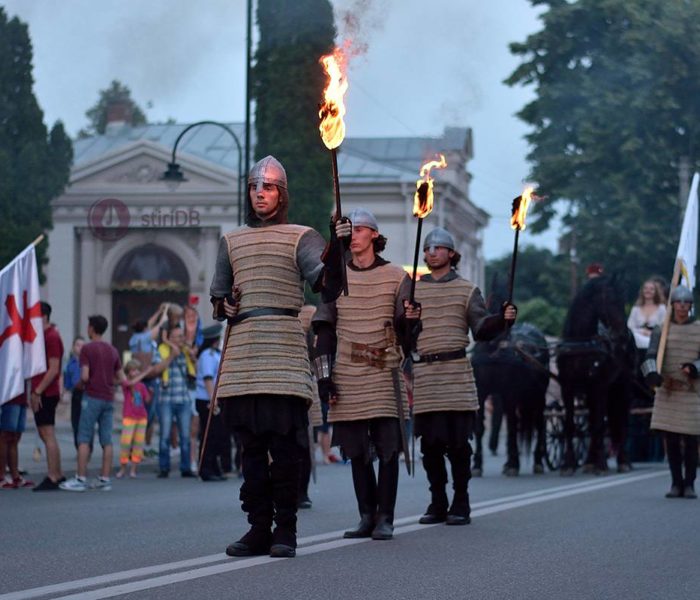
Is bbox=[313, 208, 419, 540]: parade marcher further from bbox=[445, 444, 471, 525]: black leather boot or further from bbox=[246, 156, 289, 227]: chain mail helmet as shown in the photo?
bbox=[246, 156, 289, 227]: chain mail helmet

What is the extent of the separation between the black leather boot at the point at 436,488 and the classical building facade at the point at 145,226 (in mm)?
43028

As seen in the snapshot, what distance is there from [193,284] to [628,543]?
45558 mm

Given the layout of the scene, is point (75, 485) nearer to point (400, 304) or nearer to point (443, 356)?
point (443, 356)

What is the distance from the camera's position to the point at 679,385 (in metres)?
15.5

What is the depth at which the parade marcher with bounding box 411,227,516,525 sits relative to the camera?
1160 cm

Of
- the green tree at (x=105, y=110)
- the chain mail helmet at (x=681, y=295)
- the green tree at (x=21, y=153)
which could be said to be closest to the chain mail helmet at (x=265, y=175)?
the chain mail helmet at (x=681, y=295)

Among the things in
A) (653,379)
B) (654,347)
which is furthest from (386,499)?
(654,347)

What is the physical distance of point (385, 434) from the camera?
34.8 feet

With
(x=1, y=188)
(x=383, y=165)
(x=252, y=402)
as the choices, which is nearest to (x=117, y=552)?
(x=252, y=402)

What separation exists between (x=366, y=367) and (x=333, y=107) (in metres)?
2.47

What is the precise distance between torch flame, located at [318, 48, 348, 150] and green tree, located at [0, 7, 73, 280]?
33.5m

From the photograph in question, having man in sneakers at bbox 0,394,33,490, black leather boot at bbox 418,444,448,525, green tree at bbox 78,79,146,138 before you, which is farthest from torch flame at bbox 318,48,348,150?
green tree at bbox 78,79,146,138

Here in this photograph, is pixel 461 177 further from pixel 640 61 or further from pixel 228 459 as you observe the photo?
pixel 228 459

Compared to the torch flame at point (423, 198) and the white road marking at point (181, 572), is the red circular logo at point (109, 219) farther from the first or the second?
the torch flame at point (423, 198)
